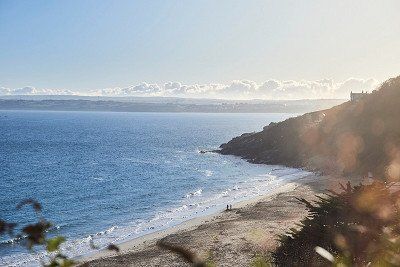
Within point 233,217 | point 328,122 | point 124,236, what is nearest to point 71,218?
point 124,236

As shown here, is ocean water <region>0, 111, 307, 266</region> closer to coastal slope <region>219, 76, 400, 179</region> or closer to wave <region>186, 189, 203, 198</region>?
wave <region>186, 189, 203, 198</region>

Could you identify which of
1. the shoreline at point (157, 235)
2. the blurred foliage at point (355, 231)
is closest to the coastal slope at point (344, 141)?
the shoreline at point (157, 235)

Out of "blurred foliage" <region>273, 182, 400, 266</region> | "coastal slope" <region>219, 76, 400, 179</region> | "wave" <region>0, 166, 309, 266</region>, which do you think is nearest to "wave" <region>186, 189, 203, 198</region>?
"wave" <region>0, 166, 309, 266</region>

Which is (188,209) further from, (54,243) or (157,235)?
(54,243)

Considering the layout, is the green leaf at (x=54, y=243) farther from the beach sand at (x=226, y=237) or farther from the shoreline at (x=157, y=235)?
the shoreline at (x=157, y=235)

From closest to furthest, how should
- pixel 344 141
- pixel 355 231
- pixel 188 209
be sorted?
pixel 355 231
pixel 188 209
pixel 344 141

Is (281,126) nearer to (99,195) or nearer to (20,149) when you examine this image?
(99,195)

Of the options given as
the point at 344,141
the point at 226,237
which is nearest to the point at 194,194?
the point at 226,237
